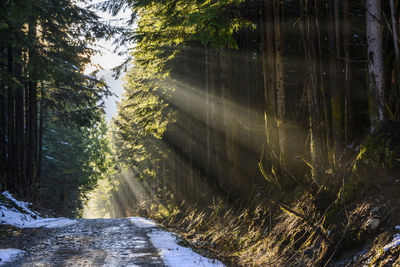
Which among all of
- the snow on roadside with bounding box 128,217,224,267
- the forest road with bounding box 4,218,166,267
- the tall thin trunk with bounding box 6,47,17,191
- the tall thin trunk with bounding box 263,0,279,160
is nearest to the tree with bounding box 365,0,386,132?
the tall thin trunk with bounding box 263,0,279,160

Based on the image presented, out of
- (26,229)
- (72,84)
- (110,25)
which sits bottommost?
(26,229)

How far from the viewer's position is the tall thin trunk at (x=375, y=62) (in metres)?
6.23

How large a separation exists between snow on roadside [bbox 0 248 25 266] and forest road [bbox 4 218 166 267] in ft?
0.46

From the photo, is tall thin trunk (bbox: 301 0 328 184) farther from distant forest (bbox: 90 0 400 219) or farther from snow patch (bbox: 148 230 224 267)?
snow patch (bbox: 148 230 224 267)

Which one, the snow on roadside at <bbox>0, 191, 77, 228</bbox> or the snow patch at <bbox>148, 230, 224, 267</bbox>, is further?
the snow on roadside at <bbox>0, 191, 77, 228</bbox>

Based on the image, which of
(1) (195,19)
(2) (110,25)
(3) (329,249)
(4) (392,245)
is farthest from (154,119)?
(4) (392,245)

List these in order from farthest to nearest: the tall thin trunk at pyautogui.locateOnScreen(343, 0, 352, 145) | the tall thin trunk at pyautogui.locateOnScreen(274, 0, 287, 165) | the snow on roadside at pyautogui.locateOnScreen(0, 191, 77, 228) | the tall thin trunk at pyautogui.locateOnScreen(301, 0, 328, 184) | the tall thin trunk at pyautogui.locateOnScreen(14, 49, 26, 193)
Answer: the tall thin trunk at pyautogui.locateOnScreen(14, 49, 26, 193)
the snow on roadside at pyautogui.locateOnScreen(0, 191, 77, 228)
the tall thin trunk at pyautogui.locateOnScreen(274, 0, 287, 165)
the tall thin trunk at pyautogui.locateOnScreen(343, 0, 352, 145)
the tall thin trunk at pyautogui.locateOnScreen(301, 0, 328, 184)

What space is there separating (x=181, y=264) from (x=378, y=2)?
589cm

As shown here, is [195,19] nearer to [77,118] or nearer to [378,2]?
[378,2]

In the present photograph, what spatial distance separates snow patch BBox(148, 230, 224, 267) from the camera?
6.45 m

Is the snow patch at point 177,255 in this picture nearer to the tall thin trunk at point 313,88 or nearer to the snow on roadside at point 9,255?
the tall thin trunk at point 313,88

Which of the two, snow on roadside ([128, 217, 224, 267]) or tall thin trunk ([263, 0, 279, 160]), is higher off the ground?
tall thin trunk ([263, 0, 279, 160])

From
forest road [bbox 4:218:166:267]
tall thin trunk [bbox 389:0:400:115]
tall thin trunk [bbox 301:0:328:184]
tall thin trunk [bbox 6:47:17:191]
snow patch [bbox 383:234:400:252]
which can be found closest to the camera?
snow patch [bbox 383:234:400:252]

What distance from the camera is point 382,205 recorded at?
4977 mm
